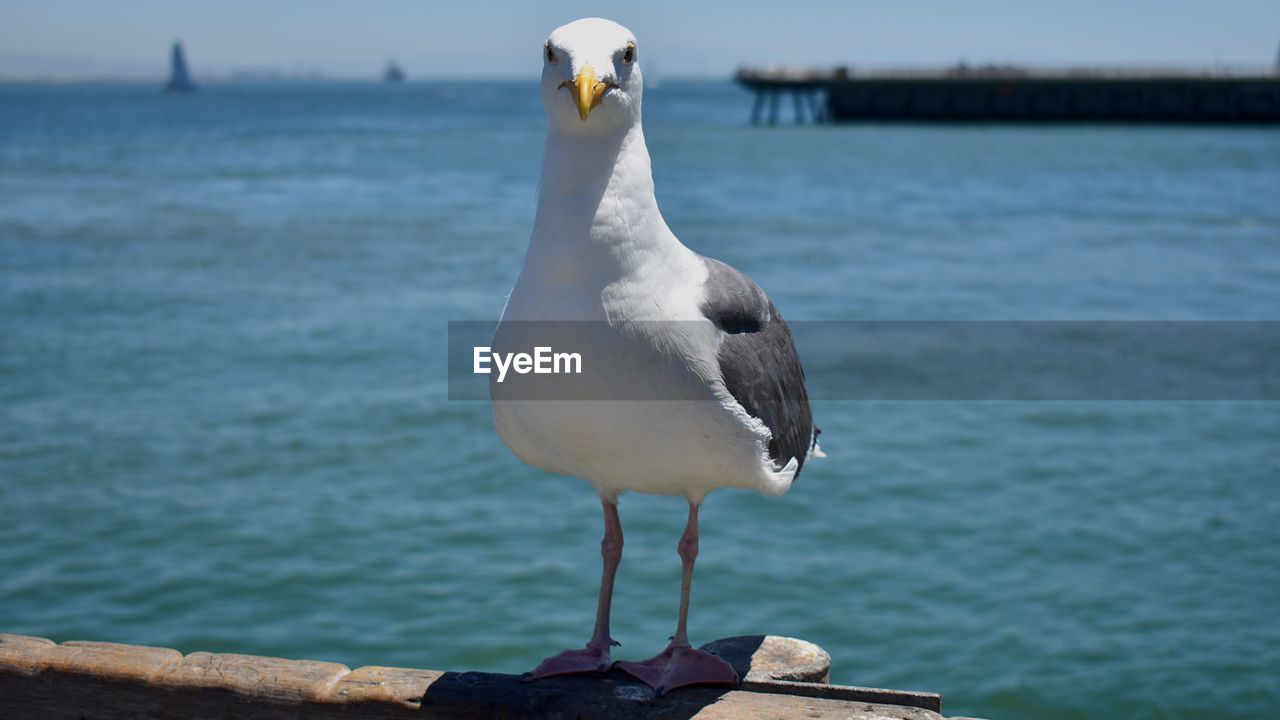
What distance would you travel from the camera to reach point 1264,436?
535 inches

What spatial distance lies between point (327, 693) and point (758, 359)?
1.52m

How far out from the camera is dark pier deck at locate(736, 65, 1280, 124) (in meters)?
73.4

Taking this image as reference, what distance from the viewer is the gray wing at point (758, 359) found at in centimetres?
354

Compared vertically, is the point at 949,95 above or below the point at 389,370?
above

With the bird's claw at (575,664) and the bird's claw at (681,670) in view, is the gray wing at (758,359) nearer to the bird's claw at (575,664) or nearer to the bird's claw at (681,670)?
the bird's claw at (681,670)

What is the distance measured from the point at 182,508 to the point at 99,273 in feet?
43.8

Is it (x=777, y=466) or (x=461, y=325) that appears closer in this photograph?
(x=777, y=466)

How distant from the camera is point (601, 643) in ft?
12.3

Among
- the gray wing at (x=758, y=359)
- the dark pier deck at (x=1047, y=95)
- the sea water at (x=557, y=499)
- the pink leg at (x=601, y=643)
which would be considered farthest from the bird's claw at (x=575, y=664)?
the dark pier deck at (x=1047, y=95)

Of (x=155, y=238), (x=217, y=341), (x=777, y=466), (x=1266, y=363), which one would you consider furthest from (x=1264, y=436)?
(x=155, y=238)

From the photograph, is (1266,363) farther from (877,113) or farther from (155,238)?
(877,113)

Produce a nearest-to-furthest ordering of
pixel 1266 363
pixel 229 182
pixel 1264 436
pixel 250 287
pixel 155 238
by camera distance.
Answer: pixel 1264 436 → pixel 1266 363 → pixel 250 287 → pixel 155 238 → pixel 229 182

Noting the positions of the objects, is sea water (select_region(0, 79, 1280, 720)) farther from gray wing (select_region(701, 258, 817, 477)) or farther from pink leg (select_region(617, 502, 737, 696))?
pink leg (select_region(617, 502, 737, 696))

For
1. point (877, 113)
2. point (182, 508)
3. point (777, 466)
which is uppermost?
point (877, 113)
